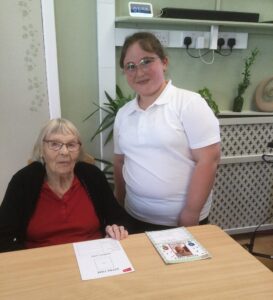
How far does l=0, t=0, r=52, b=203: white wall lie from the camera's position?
201 centimetres

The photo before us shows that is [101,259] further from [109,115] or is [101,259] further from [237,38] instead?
[237,38]

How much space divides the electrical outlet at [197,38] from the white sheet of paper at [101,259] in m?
1.68

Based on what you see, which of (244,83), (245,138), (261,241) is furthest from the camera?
(261,241)

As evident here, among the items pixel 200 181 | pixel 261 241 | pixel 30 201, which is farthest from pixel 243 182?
pixel 30 201

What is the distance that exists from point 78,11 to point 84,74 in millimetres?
409

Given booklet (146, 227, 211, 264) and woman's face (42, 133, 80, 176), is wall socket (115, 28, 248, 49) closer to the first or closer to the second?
woman's face (42, 133, 80, 176)

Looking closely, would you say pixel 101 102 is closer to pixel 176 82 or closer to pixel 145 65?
pixel 176 82

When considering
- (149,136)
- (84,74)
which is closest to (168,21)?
(84,74)

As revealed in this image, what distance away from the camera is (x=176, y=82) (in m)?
2.46

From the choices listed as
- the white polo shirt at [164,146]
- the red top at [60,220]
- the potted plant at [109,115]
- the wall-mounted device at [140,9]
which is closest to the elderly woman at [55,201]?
the red top at [60,220]

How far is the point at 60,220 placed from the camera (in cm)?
139

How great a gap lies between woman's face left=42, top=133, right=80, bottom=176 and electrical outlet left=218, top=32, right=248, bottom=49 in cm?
155

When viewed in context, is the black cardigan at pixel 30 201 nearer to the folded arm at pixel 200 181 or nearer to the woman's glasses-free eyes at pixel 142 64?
the folded arm at pixel 200 181

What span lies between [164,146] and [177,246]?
1.36 feet
